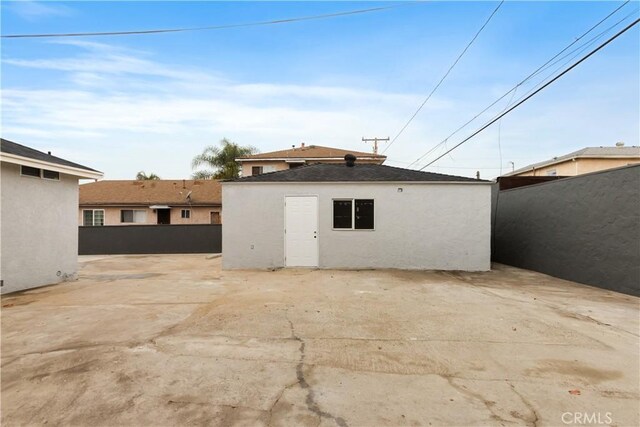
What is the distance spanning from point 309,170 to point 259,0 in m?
6.09

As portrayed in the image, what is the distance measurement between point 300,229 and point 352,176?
2.67 metres

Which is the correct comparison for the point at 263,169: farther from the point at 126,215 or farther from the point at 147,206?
the point at 126,215

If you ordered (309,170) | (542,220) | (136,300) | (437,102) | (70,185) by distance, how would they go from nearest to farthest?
(136,300) → (70,185) → (542,220) → (309,170) → (437,102)

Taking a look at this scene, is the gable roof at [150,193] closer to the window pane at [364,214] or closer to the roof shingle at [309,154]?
the roof shingle at [309,154]

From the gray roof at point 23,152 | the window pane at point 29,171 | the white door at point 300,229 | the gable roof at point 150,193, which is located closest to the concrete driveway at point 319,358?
the window pane at point 29,171

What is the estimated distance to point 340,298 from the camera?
6.86m

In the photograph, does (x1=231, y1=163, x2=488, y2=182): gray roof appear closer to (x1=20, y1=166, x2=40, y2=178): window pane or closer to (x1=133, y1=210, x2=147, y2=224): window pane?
(x1=20, y1=166, x2=40, y2=178): window pane

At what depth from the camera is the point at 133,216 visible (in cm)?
2200

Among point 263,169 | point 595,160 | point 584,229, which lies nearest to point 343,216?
point 584,229

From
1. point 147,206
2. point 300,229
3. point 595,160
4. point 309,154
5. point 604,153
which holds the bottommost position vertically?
point 300,229

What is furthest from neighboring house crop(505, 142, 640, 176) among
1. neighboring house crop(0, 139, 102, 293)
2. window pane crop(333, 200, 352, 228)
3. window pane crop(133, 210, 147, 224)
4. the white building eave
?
window pane crop(133, 210, 147, 224)

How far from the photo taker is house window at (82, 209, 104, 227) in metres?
21.5

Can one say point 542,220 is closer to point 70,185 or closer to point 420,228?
point 420,228

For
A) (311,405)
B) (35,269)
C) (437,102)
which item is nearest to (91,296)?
(35,269)
